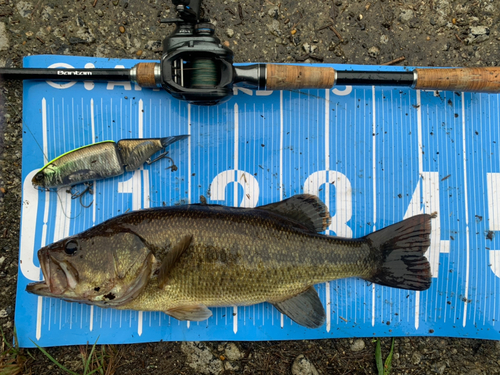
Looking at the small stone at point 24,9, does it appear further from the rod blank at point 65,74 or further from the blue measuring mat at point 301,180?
the rod blank at point 65,74

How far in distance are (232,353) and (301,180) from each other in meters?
1.63

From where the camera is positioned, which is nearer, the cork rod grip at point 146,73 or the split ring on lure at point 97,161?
the cork rod grip at point 146,73

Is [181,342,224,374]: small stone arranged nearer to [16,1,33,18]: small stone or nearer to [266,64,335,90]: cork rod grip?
[266,64,335,90]: cork rod grip

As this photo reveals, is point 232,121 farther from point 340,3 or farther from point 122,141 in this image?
point 340,3

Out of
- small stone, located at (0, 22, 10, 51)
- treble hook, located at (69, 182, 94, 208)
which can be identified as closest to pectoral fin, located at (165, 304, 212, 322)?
treble hook, located at (69, 182, 94, 208)

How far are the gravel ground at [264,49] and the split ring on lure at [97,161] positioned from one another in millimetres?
423

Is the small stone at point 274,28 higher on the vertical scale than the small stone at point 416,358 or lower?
higher

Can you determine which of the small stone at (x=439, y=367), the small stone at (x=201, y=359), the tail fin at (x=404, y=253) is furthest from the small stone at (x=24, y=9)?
the small stone at (x=439, y=367)

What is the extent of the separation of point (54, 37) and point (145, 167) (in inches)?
55.7

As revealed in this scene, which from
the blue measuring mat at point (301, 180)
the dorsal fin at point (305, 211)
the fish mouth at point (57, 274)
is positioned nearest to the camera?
the fish mouth at point (57, 274)

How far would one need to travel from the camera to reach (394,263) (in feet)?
8.14

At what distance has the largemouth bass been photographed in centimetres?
218

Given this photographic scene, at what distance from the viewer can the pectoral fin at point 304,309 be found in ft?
8.14

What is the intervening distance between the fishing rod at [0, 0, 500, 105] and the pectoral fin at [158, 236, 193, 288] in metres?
1.06
